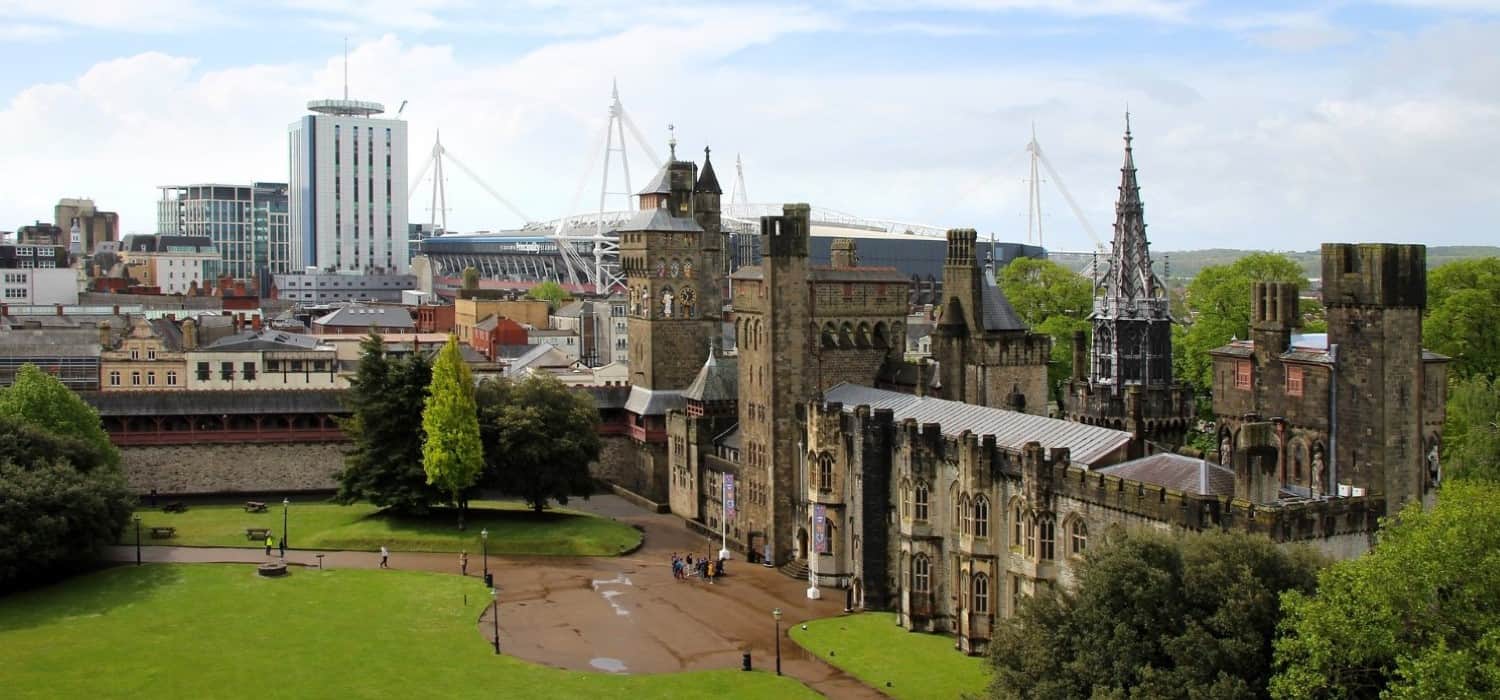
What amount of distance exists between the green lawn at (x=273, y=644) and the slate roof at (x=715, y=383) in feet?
70.1

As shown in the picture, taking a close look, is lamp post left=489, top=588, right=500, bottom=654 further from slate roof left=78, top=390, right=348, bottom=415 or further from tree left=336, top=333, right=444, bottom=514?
slate roof left=78, top=390, right=348, bottom=415

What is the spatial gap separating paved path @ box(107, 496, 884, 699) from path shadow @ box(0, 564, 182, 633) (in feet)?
10.8

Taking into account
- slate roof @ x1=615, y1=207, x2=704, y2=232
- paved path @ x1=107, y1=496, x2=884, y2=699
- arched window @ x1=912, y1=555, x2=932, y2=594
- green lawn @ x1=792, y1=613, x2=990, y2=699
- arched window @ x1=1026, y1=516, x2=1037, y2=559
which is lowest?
green lawn @ x1=792, y1=613, x2=990, y2=699

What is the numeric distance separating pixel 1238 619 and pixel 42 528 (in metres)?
46.3


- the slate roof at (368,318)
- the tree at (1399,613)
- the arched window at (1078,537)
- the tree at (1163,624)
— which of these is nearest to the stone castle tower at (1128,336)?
the arched window at (1078,537)

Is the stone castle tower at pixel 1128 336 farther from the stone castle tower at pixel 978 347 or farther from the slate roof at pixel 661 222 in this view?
the slate roof at pixel 661 222

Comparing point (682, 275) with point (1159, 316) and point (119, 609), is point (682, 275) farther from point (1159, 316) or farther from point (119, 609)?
point (119, 609)

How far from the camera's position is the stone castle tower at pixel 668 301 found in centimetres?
9281

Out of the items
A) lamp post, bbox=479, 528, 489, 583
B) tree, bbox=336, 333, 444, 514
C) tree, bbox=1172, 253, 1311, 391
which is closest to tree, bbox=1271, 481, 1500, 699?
lamp post, bbox=479, 528, 489, 583

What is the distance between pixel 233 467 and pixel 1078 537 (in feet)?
179

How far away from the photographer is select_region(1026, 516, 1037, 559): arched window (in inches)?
2131

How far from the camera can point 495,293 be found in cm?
18450

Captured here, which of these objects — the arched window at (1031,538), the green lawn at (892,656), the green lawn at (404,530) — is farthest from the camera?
the green lawn at (404,530)

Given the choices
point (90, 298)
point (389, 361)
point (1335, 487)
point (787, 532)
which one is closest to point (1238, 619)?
point (1335, 487)
